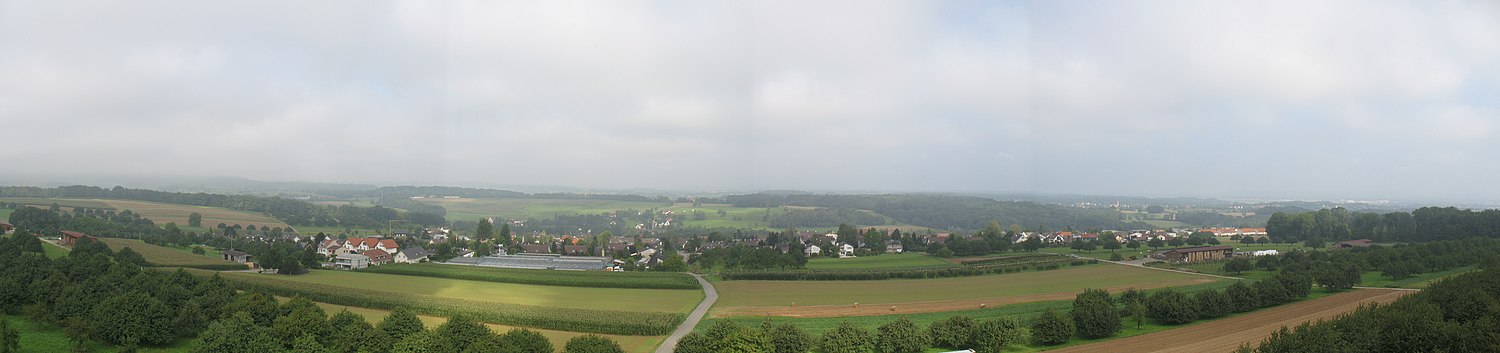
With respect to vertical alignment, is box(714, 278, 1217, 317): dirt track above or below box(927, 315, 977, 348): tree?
below

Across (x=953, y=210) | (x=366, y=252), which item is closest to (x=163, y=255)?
(x=366, y=252)

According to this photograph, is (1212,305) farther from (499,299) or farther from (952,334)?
(499,299)

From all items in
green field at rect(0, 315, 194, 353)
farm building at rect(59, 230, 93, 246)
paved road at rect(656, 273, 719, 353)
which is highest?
farm building at rect(59, 230, 93, 246)

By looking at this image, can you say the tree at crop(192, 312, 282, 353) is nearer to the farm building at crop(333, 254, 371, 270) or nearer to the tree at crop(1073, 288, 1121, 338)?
the farm building at crop(333, 254, 371, 270)

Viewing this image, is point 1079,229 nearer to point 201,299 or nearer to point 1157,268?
point 1157,268

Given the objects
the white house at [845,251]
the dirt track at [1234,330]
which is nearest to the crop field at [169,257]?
the white house at [845,251]

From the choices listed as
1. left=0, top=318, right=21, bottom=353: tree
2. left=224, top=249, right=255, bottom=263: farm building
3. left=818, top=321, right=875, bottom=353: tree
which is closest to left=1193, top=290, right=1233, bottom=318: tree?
left=818, top=321, right=875, bottom=353: tree
